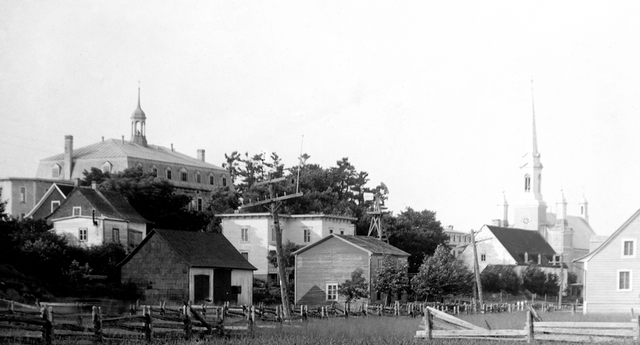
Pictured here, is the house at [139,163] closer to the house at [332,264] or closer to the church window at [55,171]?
the church window at [55,171]

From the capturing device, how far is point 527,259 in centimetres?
12975

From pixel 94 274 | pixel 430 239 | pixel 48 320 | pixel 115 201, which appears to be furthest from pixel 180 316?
pixel 430 239

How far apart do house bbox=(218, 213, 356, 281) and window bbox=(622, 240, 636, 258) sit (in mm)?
30999

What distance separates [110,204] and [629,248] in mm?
40869

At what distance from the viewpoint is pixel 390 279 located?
71.9m

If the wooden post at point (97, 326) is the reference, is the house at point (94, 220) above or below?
above

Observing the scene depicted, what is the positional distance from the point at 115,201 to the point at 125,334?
48.9 metres

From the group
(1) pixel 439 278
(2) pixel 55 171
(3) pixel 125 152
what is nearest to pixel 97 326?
(1) pixel 439 278

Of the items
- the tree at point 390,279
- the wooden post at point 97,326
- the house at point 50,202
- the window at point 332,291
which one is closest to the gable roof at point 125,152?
the house at point 50,202

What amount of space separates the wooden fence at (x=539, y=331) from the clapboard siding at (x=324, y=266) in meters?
34.8

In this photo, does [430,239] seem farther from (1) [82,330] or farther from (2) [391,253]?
(1) [82,330]

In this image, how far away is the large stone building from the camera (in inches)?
5965

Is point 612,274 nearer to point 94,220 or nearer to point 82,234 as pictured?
point 94,220

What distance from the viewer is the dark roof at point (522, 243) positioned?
12900 cm
